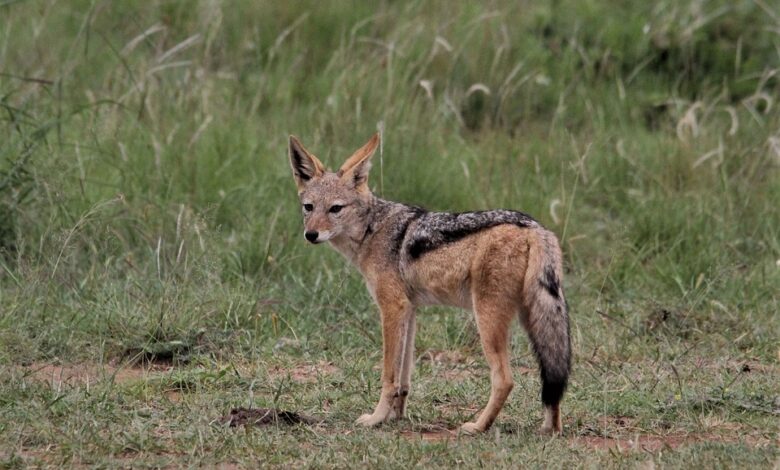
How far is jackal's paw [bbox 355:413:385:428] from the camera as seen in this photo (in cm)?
565

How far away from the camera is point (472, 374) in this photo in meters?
6.62

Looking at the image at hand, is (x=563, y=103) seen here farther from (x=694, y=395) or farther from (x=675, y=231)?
(x=694, y=395)

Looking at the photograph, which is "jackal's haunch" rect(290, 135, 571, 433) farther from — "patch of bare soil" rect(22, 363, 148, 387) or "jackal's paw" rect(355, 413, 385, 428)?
"patch of bare soil" rect(22, 363, 148, 387)

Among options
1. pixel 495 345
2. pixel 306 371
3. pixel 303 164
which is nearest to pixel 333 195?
pixel 303 164

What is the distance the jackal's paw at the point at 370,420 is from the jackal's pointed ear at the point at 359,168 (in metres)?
1.24

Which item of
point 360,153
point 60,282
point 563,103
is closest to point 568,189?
point 563,103

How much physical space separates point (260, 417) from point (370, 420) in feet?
1.69

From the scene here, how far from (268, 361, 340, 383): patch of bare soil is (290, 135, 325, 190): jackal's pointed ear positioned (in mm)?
971

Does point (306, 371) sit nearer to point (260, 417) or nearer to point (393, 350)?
point (393, 350)

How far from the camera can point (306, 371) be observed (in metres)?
6.69

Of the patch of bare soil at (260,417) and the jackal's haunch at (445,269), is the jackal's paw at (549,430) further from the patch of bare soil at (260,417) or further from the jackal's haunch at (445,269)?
the patch of bare soil at (260,417)

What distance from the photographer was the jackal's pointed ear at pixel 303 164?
643 cm

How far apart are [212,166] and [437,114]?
1812mm

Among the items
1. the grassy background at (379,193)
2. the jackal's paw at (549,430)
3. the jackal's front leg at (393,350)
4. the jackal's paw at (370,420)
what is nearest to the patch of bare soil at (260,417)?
the grassy background at (379,193)
